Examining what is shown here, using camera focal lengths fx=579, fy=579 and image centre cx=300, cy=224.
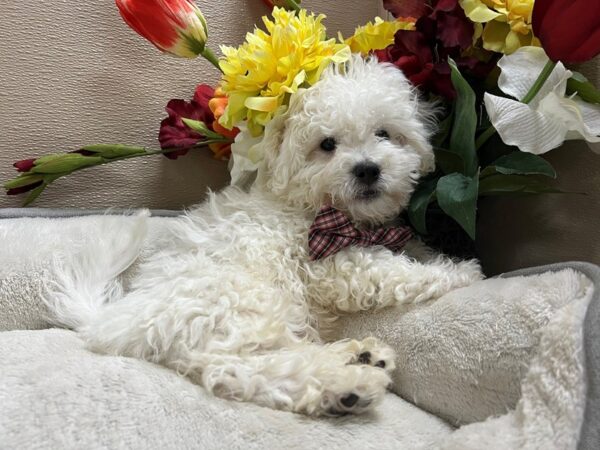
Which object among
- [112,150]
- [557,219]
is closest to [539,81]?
[557,219]

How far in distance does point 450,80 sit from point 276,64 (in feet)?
1.22

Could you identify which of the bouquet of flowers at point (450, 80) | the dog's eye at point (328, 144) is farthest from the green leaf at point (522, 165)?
the dog's eye at point (328, 144)

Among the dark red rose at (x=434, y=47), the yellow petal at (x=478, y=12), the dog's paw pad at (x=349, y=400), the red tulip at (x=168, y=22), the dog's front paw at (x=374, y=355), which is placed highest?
the red tulip at (x=168, y=22)

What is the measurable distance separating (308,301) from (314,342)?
0.09m

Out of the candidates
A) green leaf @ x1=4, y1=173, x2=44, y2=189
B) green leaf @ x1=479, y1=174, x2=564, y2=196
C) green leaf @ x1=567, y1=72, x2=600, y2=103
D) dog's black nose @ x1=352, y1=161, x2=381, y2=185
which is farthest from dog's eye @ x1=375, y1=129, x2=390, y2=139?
green leaf @ x1=4, y1=173, x2=44, y2=189

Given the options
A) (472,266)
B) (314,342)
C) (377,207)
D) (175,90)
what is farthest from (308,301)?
(175,90)

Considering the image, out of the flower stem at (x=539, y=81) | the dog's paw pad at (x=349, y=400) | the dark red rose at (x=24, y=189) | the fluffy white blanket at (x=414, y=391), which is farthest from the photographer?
the dark red rose at (x=24, y=189)

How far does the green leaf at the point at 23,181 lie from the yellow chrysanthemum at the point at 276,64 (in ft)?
1.85

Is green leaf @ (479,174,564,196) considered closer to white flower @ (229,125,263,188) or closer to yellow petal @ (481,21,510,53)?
yellow petal @ (481,21,510,53)

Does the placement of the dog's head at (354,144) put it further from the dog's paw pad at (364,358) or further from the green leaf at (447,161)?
the dog's paw pad at (364,358)

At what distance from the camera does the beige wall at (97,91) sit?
149 centimetres

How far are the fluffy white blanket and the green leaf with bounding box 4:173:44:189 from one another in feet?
1.53

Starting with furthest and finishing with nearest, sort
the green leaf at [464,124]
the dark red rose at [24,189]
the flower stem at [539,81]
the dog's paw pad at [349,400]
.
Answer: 1. the dark red rose at [24,189]
2. the green leaf at [464,124]
3. the flower stem at [539,81]
4. the dog's paw pad at [349,400]

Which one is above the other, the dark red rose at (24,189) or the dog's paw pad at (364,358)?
the dark red rose at (24,189)
